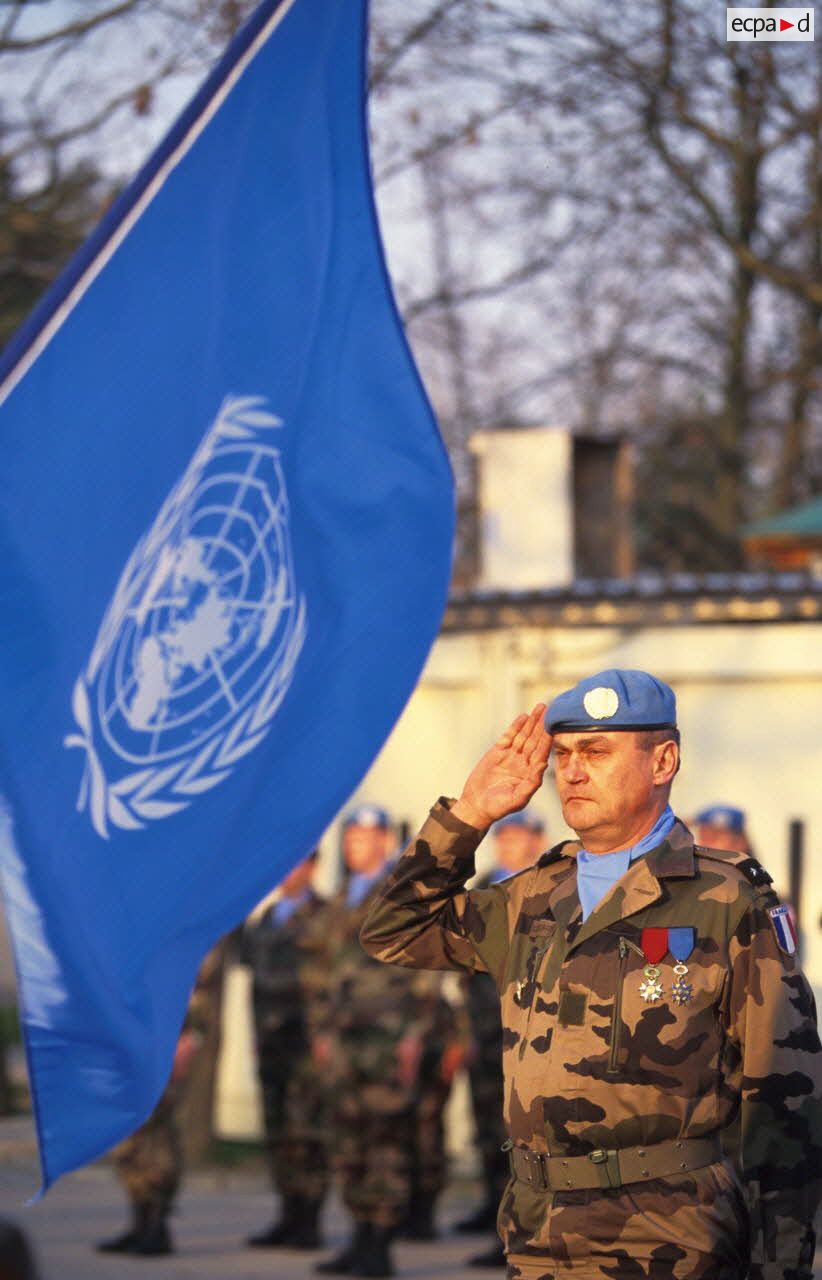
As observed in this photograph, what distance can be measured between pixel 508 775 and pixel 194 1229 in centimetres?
709

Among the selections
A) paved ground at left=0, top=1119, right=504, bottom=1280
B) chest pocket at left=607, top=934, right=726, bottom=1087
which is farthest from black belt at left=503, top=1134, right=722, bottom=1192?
paved ground at left=0, top=1119, right=504, bottom=1280

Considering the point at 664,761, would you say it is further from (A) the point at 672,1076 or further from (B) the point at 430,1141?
(B) the point at 430,1141

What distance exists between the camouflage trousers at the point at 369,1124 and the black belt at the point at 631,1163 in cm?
571

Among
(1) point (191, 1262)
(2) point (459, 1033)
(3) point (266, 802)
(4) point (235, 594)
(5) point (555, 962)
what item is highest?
(4) point (235, 594)

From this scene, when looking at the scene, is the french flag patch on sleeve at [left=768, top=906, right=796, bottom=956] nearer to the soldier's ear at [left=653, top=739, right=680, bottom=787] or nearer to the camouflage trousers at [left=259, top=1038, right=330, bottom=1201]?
the soldier's ear at [left=653, top=739, right=680, bottom=787]

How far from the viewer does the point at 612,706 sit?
172 inches

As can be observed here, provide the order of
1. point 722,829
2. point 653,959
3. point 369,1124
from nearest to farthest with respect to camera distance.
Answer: point 653,959 < point 722,829 < point 369,1124

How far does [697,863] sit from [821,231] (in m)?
14.7

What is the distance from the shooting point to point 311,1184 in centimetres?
1065

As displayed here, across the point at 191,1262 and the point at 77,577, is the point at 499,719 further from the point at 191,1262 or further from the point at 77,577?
the point at 77,577

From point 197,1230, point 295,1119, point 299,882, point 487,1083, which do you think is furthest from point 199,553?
point 197,1230

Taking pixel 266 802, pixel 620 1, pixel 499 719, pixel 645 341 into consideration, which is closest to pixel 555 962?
pixel 266 802

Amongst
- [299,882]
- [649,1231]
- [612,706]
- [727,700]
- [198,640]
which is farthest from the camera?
[727,700]

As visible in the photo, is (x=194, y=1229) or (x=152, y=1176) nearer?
(x=152, y=1176)
